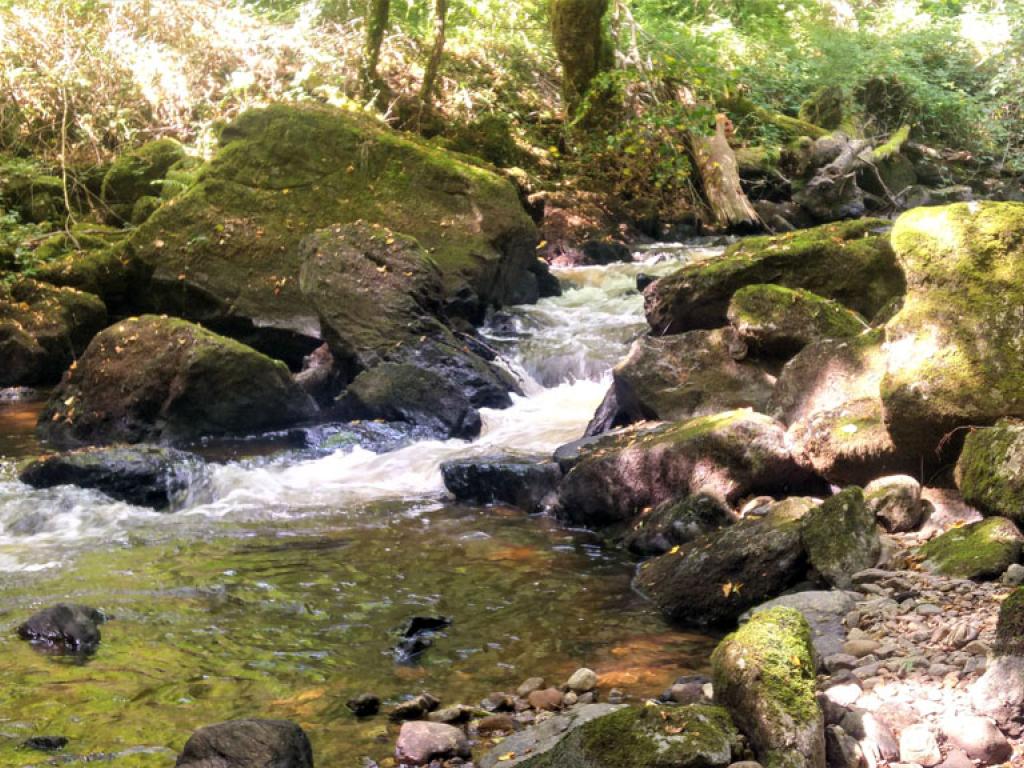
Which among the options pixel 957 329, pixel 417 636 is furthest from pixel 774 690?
pixel 957 329

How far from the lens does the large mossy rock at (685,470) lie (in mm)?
6594

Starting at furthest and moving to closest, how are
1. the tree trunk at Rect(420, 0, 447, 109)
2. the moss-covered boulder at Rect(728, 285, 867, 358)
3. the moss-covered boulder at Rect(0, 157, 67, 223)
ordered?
the tree trunk at Rect(420, 0, 447, 109)
the moss-covered boulder at Rect(0, 157, 67, 223)
the moss-covered boulder at Rect(728, 285, 867, 358)

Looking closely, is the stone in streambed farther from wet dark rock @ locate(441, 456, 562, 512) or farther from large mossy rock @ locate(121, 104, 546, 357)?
large mossy rock @ locate(121, 104, 546, 357)

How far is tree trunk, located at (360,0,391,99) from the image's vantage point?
1591cm

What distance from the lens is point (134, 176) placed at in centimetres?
1548

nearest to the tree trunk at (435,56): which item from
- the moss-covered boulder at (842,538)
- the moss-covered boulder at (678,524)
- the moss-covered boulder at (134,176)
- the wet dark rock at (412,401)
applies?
the moss-covered boulder at (134,176)

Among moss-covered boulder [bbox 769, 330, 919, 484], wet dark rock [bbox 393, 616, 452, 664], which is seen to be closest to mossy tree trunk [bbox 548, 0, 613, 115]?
moss-covered boulder [bbox 769, 330, 919, 484]

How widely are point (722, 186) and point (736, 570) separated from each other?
40.8 feet

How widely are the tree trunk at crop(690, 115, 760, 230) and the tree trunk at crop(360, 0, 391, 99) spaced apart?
511 centimetres

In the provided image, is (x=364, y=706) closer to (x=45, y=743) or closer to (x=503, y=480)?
(x=45, y=743)

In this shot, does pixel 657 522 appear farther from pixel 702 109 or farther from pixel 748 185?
pixel 748 185

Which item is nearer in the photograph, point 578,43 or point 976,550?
point 976,550

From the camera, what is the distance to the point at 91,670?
184 inches

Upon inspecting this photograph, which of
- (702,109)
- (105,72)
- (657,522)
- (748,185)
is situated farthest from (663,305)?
(105,72)
